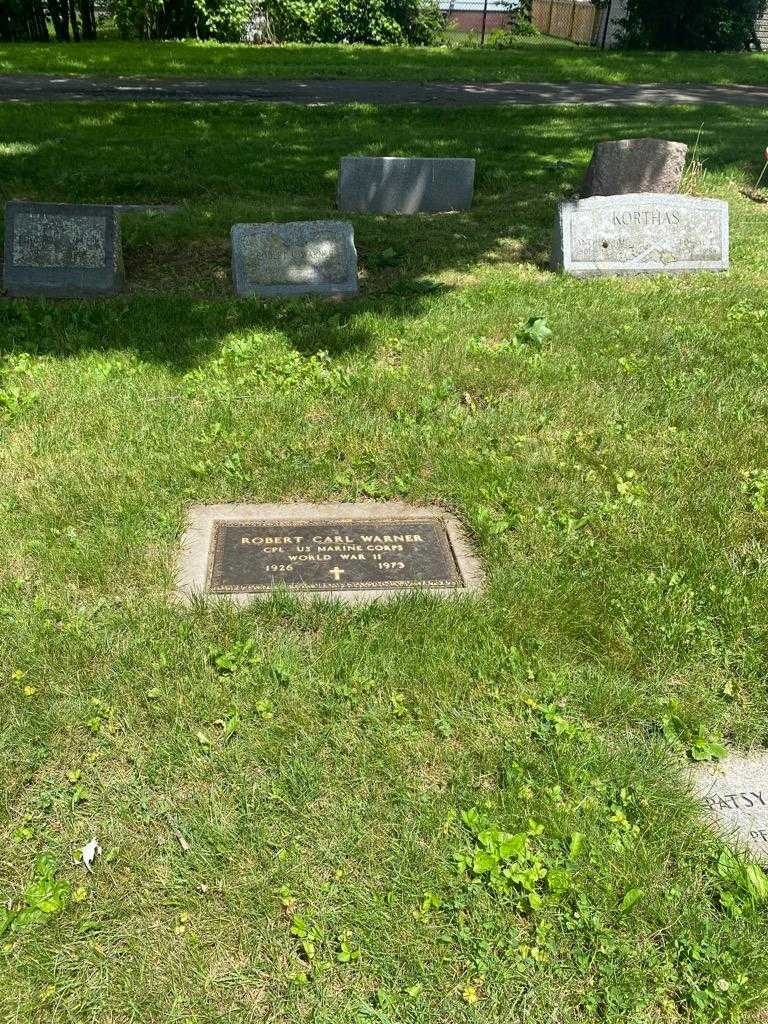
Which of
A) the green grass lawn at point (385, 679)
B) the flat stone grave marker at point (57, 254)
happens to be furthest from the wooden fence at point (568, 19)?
the green grass lawn at point (385, 679)

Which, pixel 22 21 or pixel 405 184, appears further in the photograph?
pixel 22 21

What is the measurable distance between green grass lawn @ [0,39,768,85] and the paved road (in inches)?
26.4

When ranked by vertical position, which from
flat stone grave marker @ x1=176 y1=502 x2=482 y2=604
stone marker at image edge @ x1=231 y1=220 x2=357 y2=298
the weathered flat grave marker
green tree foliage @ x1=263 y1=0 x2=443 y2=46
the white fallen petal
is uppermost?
green tree foliage @ x1=263 y1=0 x2=443 y2=46

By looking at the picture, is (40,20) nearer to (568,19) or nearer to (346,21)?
(346,21)

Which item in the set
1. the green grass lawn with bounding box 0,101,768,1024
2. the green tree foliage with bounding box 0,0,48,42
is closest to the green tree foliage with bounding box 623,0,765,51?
the green tree foliage with bounding box 0,0,48,42

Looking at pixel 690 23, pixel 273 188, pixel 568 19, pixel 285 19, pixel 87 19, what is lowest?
pixel 273 188

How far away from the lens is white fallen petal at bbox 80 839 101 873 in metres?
2.61

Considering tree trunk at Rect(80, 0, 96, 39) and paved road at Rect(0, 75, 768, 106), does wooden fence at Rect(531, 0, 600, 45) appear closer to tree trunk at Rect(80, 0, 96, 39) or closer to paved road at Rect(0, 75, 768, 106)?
paved road at Rect(0, 75, 768, 106)

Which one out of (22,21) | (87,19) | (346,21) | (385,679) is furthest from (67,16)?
(385,679)

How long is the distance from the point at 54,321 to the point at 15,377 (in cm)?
115

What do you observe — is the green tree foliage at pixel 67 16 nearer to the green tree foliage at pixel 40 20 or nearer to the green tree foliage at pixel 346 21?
the green tree foliage at pixel 40 20

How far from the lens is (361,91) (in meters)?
17.0

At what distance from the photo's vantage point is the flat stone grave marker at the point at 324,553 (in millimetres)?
3775

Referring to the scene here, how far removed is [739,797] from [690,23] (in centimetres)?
3116
